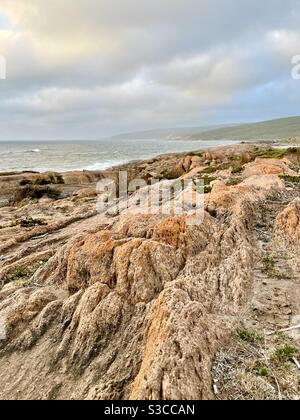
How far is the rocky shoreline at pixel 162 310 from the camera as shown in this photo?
21.0ft

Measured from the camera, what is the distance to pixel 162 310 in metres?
7.48

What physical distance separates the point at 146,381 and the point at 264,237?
7.80m

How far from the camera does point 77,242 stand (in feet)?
38.1
